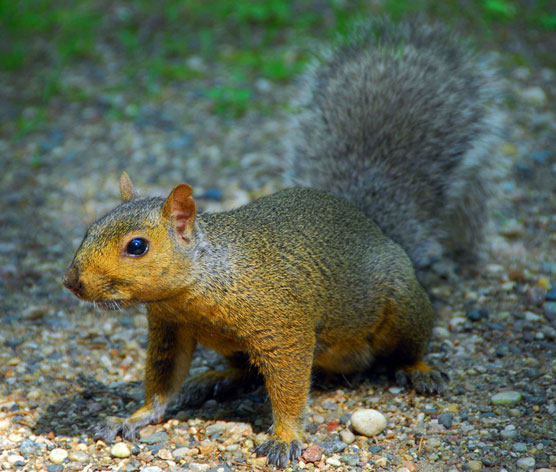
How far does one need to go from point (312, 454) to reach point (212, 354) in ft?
2.97

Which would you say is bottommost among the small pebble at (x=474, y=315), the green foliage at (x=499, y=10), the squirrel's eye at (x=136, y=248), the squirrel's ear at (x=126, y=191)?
the small pebble at (x=474, y=315)

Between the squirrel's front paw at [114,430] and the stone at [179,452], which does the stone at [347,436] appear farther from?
the squirrel's front paw at [114,430]

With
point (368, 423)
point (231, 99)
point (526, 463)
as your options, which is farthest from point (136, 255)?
point (231, 99)

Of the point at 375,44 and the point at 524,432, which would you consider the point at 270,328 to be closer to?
the point at 524,432

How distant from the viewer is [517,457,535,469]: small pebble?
7.66 feet

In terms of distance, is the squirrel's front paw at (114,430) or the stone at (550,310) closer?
the squirrel's front paw at (114,430)

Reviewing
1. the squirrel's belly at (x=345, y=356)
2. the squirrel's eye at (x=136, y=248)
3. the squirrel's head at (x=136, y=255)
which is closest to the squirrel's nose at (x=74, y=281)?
the squirrel's head at (x=136, y=255)

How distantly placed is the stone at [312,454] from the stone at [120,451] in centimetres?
62

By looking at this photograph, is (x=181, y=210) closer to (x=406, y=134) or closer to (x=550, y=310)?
(x=406, y=134)

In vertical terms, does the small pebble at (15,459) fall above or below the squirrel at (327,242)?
below

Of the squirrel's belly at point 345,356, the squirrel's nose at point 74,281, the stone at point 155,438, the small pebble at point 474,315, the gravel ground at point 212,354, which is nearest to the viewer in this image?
the squirrel's nose at point 74,281

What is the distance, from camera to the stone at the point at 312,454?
8.29 ft

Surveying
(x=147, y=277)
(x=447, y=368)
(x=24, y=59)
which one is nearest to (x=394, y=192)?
(x=447, y=368)

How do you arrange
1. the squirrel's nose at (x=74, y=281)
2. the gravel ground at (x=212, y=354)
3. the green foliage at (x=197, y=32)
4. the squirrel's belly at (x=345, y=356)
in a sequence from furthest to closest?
1. the green foliage at (x=197, y=32)
2. the squirrel's belly at (x=345, y=356)
3. the gravel ground at (x=212, y=354)
4. the squirrel's nose at (x=74, y=281)
